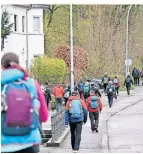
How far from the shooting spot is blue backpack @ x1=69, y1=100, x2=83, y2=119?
50.3ft

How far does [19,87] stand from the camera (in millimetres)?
5293

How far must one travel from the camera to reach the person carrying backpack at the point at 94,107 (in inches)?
832

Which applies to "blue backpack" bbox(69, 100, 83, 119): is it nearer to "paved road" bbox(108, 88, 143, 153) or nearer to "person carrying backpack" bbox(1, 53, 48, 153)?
"paved road" bbox(108, 88, 143, 153)

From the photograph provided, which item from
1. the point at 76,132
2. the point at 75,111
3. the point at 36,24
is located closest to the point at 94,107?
the point at 76,132

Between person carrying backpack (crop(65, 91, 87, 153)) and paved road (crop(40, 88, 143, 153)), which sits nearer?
person carrying backpack (crop(65, 91, 87, 153))

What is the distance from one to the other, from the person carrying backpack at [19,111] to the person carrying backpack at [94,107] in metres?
15.7

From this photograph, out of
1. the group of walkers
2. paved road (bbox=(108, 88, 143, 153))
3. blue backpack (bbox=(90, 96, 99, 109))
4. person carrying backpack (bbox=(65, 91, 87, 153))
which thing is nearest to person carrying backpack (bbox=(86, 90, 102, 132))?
blue backpack (bbox=(90, 96, 99, 109))

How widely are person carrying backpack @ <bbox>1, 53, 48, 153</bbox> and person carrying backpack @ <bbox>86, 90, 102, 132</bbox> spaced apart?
1568cm

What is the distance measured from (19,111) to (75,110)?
10153mm

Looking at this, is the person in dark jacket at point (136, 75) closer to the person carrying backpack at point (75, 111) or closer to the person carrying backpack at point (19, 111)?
the person carrying backpack at point (75, 111)

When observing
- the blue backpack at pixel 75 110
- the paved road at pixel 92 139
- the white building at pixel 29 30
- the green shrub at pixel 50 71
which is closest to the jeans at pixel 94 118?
the paved road at pixel 92 139

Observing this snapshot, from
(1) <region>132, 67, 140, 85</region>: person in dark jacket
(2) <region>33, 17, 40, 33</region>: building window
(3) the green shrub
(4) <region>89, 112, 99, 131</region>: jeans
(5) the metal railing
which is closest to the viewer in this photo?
(5) the metal railing

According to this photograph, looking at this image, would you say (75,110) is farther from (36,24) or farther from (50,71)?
(36,24)

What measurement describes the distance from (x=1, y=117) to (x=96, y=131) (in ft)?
57.4
